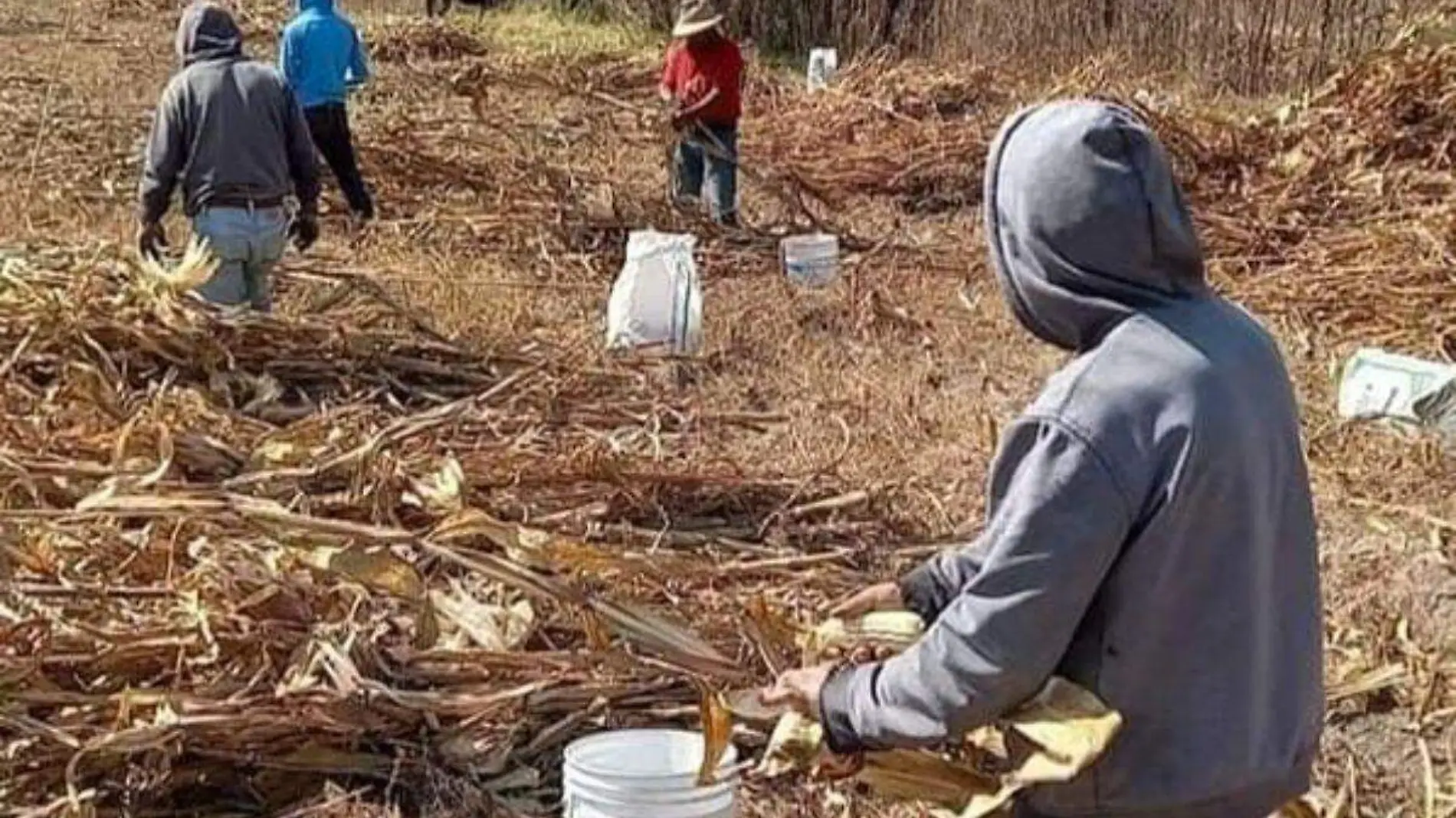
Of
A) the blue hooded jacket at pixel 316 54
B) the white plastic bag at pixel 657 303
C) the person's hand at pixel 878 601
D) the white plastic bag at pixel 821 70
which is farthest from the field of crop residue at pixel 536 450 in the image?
the white plastic bag at pixel 821 70

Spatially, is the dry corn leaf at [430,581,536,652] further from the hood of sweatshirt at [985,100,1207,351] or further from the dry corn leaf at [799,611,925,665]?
Result: the hood of sweatshirt at [985,100,1207,351]

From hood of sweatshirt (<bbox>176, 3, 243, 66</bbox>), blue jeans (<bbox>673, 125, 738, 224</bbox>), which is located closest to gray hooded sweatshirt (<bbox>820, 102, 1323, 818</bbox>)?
hood of sweatshirt (<bbox>176, 3, 243, 66</bbox>)

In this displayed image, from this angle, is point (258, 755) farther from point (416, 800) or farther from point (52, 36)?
point (52, 36)

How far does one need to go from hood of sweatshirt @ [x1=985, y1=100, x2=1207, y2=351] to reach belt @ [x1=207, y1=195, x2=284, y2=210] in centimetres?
452

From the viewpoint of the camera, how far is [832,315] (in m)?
8.05

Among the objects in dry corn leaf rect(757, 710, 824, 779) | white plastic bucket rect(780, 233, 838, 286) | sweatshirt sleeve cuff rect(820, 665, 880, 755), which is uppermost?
sweatshirt sleeve cuff rect(820, 665, 880, 755)

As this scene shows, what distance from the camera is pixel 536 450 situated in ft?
18.6

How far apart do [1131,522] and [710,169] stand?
25.4 feet

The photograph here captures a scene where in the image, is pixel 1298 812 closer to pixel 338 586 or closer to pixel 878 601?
pixel 878 601

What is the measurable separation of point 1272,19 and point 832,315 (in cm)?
674

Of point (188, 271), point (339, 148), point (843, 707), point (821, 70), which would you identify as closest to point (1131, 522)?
point (843, 707)

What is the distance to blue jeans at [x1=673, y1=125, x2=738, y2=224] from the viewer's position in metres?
9.52

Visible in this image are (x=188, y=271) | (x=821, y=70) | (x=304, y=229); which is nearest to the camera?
(x=188, y=271)

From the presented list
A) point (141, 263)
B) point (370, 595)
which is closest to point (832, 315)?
point (141, 263)
